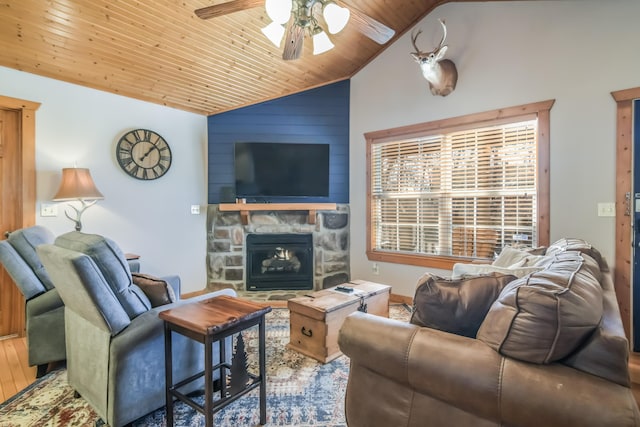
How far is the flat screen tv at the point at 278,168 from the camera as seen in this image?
4223 mm

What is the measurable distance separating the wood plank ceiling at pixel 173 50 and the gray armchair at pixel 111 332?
6.29 feet

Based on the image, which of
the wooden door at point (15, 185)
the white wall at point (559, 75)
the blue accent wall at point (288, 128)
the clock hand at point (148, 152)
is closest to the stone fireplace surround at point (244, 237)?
the blue accent wall at point (288, 128)

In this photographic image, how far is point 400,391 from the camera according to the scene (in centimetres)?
130

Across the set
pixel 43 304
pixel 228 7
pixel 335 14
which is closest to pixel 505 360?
pixel 335 14

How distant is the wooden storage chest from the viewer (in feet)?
8.32

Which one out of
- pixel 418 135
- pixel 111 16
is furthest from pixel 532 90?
Result: pixel 111 16

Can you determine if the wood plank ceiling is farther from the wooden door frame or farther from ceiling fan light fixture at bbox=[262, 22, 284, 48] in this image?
the wooden door frame

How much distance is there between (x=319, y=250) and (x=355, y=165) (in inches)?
48.7

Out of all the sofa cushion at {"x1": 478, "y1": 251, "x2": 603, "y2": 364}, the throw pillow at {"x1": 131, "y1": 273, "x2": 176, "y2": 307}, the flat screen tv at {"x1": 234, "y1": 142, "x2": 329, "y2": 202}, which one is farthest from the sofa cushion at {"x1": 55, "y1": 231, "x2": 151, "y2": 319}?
the flat screen tv at {"x1": 234, "y1": 142, "x2": 329, "y2": 202}

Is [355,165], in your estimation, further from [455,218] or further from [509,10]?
[509,10]

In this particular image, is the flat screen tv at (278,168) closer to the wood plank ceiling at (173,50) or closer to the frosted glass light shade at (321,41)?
the wood plank ceiling at (173,50)

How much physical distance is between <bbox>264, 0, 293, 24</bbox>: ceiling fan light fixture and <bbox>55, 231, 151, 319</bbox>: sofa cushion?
5.19ft

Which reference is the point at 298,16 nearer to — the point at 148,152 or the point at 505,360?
the point at 505,360

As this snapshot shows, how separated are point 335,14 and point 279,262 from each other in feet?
10.4
